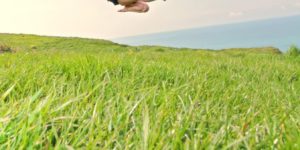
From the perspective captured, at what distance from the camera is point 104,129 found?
1.67 metres

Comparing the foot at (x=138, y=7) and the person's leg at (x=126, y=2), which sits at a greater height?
the person's leg at (x=126, y=2)

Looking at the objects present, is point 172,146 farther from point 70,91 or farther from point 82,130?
point 70,91

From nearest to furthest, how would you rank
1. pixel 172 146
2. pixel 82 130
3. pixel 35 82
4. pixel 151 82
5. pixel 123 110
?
pixel 172 146 < pixel 82 130 < pixel 123 110 < pixel 35 82 < pixel 151 82

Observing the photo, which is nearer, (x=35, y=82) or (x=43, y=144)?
(x=43, y=144)

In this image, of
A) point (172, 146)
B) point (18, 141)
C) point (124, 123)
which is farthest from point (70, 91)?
point (172, 146)

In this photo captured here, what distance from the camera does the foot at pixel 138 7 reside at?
1.79 metres

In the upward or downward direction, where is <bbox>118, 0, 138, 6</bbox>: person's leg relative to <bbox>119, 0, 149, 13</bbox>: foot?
upward

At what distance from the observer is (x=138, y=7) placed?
1.82m

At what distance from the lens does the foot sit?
1.79 metres

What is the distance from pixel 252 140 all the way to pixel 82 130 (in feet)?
2.14

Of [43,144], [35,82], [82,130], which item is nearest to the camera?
[43,144]

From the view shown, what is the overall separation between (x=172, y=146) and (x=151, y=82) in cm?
210

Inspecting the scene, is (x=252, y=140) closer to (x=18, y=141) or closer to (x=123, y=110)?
(x=123, y=110)

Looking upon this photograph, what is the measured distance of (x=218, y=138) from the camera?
57.8 inches
